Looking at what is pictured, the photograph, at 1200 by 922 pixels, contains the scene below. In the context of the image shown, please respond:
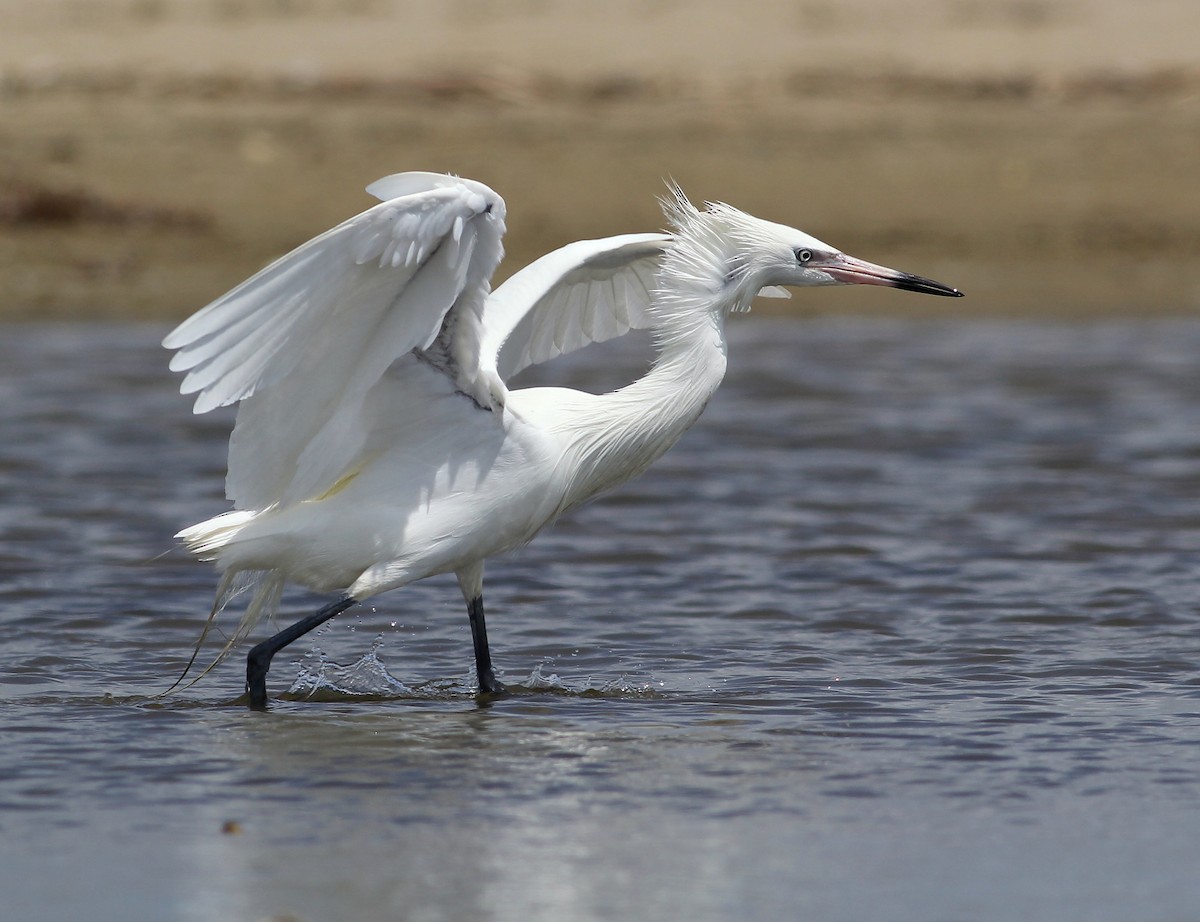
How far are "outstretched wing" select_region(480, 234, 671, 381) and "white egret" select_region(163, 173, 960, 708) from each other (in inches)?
0.7

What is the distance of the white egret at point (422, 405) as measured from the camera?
16.6 feet

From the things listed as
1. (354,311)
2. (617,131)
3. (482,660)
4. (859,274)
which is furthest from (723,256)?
(617,131)

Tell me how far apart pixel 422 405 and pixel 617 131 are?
381 inches

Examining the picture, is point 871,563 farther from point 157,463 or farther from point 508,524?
point 157,463

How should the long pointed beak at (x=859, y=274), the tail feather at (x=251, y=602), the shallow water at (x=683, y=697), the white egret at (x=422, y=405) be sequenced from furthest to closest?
1. the tail feather at (x=251, y=602)
2. the long pointed beak at (x=859, y=274)
3. the white egret at (x=422, y=405)
4. the shallow water at (x=683, y=697)

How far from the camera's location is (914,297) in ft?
48.9

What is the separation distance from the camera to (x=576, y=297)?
662 centimetres

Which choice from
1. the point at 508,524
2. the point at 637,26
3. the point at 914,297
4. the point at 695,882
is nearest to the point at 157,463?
the point at 508,524

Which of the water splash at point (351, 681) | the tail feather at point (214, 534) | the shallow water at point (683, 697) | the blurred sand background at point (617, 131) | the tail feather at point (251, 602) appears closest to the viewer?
the shallow water at point (683, 697)

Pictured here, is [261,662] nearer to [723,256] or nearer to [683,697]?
[683,697]

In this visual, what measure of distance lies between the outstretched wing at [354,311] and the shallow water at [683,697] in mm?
1007

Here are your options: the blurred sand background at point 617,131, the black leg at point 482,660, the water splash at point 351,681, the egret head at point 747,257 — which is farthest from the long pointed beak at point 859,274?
the blurred sand background at point 617,131

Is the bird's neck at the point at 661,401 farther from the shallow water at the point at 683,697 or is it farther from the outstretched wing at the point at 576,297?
the shallow water at the point at 683,697

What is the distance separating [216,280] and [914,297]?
212 inches
